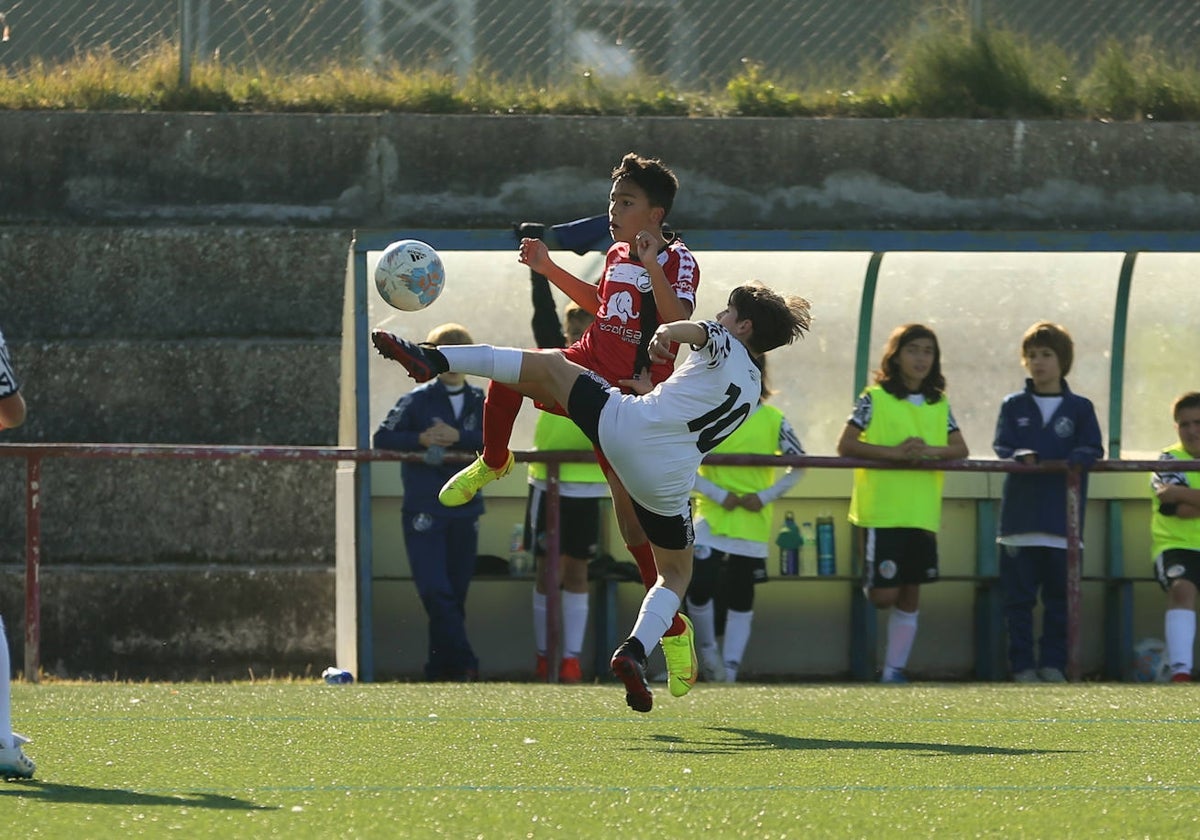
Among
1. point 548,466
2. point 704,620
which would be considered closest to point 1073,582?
point 704,620

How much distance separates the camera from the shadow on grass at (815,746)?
6.27 meters

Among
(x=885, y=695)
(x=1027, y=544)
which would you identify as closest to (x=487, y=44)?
(x=1027, y=544)

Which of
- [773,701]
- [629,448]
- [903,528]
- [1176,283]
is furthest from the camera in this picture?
[1176,283]

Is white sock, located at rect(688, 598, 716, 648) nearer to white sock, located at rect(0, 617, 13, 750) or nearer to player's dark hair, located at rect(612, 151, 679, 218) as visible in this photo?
player's dark hair, located at rect(612, 151, 679, 218)

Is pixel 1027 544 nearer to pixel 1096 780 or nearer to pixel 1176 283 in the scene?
pixel 1176 283

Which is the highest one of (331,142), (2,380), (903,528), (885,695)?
(331,142)

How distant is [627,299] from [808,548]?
396cm

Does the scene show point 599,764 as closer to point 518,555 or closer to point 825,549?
point 518,555

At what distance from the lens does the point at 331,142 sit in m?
12.7

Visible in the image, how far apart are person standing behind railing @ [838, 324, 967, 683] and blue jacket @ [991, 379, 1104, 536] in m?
0.29

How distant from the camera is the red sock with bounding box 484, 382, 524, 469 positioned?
24.2 ft

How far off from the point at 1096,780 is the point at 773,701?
9.02ft

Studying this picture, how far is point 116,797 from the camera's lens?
16.5 feet

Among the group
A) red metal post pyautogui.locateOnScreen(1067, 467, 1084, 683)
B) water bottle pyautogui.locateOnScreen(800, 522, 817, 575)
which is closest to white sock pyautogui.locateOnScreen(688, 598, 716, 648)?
water bottle pyautogui.locateOnScreen(800, 522, 817, 575)
